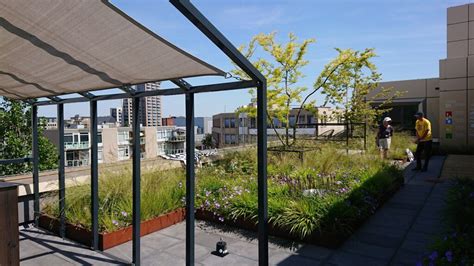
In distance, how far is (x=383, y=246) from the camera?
365 centimetres

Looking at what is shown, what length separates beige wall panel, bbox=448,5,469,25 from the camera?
556 inches

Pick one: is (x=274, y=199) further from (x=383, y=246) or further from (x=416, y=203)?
(x=416, y=203)

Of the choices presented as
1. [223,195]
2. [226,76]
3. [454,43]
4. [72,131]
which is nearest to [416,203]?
[223,195]

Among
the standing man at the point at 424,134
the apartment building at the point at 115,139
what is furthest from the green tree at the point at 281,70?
the apartment building at the point at 115,139

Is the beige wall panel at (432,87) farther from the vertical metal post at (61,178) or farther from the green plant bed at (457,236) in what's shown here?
the vertical metal post at (61,178)

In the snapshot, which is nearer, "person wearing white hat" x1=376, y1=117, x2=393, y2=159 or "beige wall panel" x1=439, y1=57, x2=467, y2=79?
"person wearing white hat" x1=376, y1=117, x2=393, y2=159

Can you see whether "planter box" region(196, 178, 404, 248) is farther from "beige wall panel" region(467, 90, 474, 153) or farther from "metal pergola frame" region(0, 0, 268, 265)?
"beige wall panel" region(467, 90, 474, 153)

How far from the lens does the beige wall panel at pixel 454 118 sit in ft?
43.0

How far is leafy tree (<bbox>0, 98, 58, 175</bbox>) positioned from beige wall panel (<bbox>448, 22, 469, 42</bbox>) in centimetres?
1637

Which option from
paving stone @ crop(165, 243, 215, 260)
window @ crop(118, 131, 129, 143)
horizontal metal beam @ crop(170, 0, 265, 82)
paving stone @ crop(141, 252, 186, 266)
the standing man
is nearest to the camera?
horizontal metal beam @ crop(170, 0, 265, 82)

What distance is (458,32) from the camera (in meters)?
14.4

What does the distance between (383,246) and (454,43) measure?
14478mm

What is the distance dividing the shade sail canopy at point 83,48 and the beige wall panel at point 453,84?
14368mm

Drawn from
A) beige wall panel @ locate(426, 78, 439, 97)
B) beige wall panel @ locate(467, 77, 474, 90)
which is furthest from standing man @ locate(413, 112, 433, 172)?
beige wall panel @ locate(426, 78, 439, 97)
